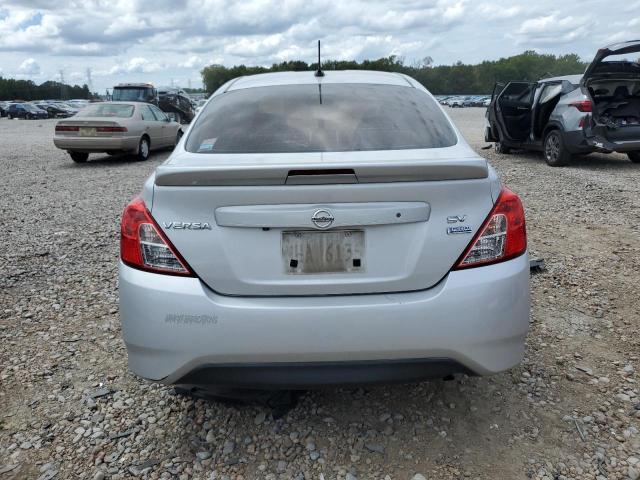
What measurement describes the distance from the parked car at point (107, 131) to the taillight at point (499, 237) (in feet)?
36.9

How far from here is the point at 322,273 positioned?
204 cm

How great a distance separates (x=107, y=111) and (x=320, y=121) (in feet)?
36.7

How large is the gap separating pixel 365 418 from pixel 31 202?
24.2 feet

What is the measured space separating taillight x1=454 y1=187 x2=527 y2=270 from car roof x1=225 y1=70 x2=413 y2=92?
130 cm

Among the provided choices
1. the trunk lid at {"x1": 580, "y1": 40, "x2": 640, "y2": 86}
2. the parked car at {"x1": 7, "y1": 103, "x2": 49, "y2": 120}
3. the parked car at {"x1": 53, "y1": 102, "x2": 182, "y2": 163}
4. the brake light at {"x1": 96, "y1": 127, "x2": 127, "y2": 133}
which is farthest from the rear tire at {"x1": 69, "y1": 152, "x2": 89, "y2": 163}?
the parked car at {"x1": 7, "y1": 103, "x2": 49, "y2": 120}

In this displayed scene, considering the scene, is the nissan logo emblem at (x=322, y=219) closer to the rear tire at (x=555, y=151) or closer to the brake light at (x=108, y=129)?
Result: the rear tire at (x=555, y=151)

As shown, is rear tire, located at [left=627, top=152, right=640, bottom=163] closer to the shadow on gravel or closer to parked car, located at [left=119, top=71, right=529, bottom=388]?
parked car, located at [left=119, top=71, right=529, bottom=388]

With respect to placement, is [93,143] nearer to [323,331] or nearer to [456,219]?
[323,331]

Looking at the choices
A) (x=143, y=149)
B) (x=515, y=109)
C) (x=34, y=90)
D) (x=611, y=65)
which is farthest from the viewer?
(x=34, y=90)

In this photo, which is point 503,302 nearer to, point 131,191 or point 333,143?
point 333,143

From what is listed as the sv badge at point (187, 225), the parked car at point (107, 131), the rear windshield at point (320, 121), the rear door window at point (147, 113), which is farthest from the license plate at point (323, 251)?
the rear door window at point (147, 113)

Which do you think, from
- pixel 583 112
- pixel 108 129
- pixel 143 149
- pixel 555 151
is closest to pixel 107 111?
pixel 108 129

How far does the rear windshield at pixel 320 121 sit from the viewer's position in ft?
8.05

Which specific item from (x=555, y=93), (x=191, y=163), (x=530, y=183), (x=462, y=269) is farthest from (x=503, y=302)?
(x=555, y=93)
